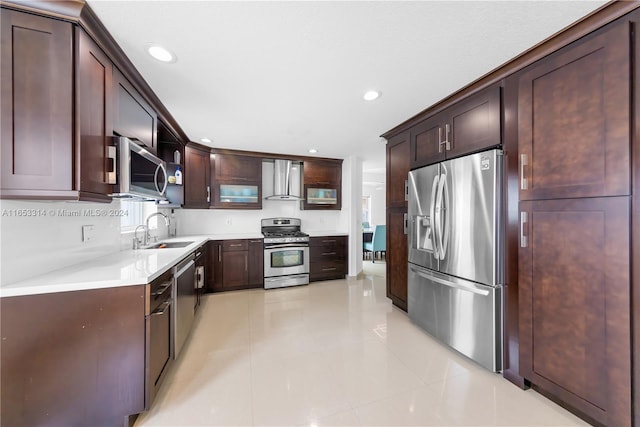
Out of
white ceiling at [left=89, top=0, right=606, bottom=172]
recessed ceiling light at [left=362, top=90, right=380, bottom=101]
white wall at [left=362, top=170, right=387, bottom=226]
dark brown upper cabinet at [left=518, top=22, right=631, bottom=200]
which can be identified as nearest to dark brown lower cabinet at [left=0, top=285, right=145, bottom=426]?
white ceiling at [left=89, top=0, right=606, bottom=172]

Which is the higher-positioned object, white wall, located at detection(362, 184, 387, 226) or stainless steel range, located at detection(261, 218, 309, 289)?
white wall, located at detection(362, 184, 387, 226)

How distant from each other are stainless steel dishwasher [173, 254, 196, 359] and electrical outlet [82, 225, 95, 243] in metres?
0.64

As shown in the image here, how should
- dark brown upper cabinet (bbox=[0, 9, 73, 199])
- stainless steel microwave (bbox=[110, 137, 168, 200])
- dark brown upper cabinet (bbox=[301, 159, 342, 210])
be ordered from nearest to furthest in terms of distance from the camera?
dark brown upper cabinet (bbox=[0, 9, 73, 199]) < stainless steel microwave (bbox=[110, 137, 168, 200]) < dark brown upper cabinet (bbox=[301, 159, 342, 210])

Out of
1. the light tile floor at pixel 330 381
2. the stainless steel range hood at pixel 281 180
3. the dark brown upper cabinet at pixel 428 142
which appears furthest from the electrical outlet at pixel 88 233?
the dark brown upper cabinet at pixel 428 142

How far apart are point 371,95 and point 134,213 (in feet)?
9.08

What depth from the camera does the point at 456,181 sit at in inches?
82.1

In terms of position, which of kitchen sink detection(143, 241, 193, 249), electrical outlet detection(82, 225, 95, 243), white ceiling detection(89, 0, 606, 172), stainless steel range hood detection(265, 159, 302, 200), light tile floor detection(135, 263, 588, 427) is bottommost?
light tile floor detection(135, 263, 588, 427)

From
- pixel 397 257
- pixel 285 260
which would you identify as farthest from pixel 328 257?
pixel 397 257

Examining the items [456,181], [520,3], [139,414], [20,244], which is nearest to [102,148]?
[20,244]

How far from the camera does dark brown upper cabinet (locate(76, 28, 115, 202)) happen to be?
1268 mm

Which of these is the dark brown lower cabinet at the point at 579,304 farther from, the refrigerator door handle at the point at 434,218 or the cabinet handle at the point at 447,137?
the cabinet handle at the point at 447,137

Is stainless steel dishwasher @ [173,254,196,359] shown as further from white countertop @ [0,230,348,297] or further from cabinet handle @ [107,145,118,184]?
cabinet handle @ [107,145,118,184]

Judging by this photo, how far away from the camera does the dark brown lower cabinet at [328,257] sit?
13.9ft

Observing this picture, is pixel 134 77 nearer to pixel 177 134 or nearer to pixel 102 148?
pixel 102 148
